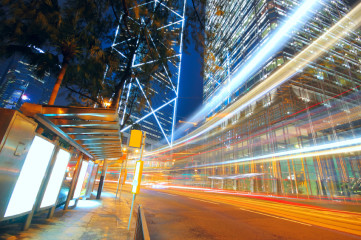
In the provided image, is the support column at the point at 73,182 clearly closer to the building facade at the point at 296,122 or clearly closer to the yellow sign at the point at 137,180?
the yellow sign at the point at 137,180

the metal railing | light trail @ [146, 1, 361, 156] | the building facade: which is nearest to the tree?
the metal railing

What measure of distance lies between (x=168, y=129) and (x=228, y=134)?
54.4 meters

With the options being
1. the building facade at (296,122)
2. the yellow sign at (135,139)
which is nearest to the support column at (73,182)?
the yellow sign at (135,139)

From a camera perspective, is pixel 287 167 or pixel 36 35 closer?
pixel 36 35

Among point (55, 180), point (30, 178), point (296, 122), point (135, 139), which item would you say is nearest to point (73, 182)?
point (55, 180)

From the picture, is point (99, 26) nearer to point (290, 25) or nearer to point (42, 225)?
point (42, 225)

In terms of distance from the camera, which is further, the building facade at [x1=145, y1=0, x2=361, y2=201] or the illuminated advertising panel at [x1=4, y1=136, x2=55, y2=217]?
the building facade at [x1=145, y1=0, x2=361, y2=201]

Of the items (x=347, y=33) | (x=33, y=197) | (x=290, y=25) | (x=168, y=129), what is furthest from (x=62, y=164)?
(x=168, y=129)

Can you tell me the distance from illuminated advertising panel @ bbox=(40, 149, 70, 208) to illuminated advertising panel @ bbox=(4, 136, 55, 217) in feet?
2.09

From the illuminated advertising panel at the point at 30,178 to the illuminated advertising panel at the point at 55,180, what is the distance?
0.64m

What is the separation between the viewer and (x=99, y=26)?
6.45 m

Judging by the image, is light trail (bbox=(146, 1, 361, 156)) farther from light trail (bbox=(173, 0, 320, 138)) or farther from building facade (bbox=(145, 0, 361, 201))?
light trail (bbox=(173, 0, 320, 138))

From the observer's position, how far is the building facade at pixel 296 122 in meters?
17.3

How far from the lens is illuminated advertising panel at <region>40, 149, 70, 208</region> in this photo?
12.4 feet
